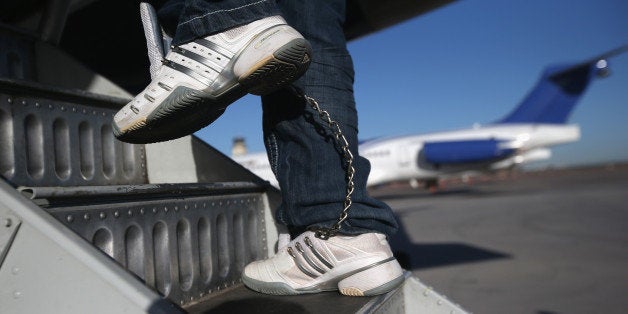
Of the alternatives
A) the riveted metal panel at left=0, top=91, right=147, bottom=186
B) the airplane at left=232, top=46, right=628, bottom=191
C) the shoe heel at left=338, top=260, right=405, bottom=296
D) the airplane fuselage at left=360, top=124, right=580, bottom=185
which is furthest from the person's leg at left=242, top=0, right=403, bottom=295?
the airplane fuselage at left=360, top=124, right=580, bottom=185

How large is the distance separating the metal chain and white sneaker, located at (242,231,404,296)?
2cm

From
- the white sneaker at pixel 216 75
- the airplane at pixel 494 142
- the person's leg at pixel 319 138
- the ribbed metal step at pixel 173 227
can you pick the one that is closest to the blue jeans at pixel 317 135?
the person's leg at pixel 319 138

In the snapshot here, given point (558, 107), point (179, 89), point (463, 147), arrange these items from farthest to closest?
point (558, 107) → point (463, 147) → point (179, 89)

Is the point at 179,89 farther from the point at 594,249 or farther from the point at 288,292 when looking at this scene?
the point at 594,249

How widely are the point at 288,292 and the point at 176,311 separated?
0.46 m

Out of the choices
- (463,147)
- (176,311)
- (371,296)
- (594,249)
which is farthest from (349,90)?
(463,147)

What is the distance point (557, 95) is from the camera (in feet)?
57.0

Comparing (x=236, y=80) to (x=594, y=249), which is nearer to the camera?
(x=236, y=80)

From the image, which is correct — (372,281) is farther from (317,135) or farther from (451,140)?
(451,140)

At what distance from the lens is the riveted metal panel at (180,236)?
882mm

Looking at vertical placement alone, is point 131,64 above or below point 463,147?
above

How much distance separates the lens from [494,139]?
1544 centimetres

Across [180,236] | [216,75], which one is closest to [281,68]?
[216,75]

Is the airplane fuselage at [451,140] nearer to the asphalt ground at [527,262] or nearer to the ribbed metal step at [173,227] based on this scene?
the asphalt ground at [527,262]
